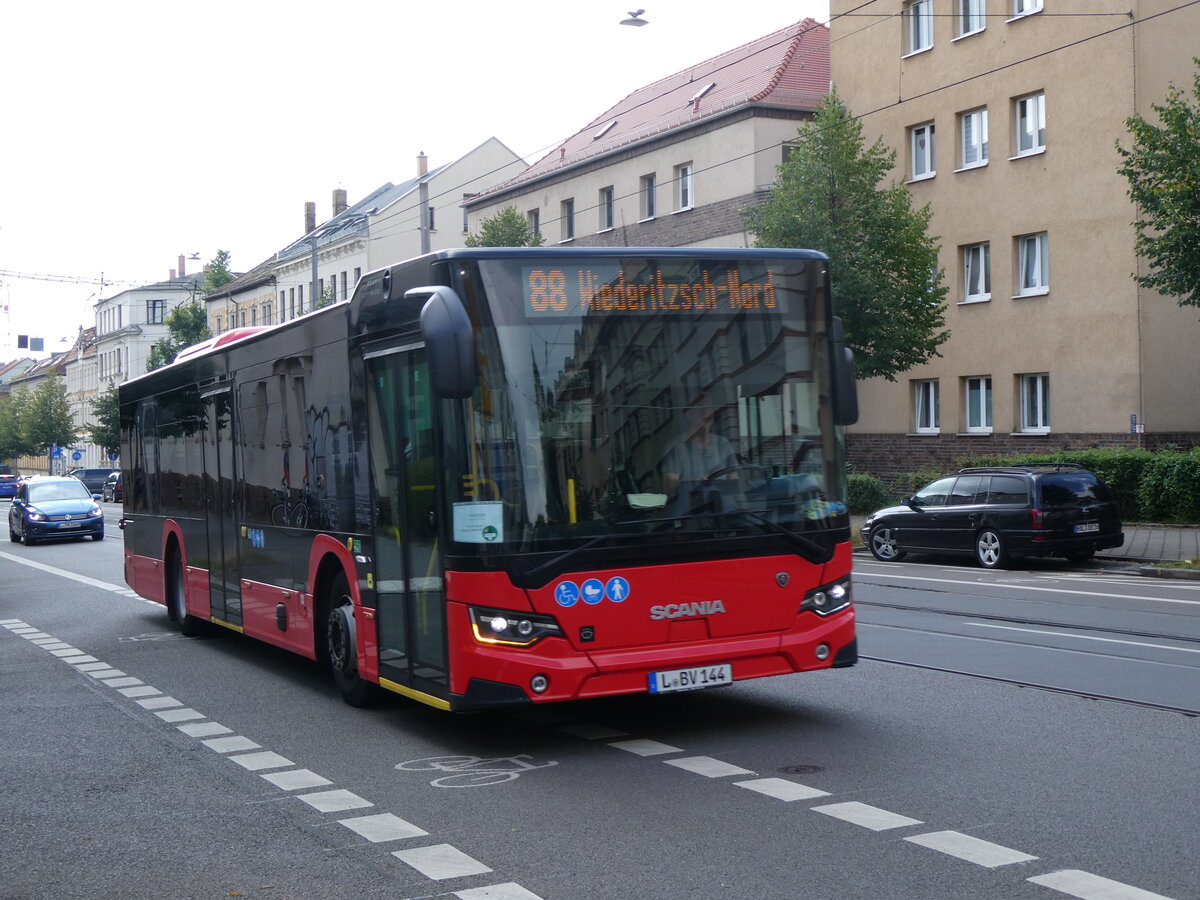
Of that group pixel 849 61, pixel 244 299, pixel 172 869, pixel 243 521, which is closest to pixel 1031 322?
pixel 849 61

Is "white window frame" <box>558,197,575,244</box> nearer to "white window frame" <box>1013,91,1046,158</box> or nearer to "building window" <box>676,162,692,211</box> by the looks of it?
"building window" <box>676,162,692,211</box>

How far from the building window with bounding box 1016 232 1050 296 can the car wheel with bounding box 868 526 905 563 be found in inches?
464

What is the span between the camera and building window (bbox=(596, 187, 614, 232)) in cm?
4881

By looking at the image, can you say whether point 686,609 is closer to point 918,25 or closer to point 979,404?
point 979,404

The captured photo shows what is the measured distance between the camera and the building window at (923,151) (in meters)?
37.3

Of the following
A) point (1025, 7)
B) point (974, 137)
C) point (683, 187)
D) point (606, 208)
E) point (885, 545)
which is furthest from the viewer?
point (606, 208)

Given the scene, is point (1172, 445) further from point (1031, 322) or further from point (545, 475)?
point (545, 475)

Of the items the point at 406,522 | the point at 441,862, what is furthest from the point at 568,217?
the point at 441,862

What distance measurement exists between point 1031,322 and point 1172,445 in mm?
6633

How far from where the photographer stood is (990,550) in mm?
21906

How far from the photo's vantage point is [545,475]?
7785 mm

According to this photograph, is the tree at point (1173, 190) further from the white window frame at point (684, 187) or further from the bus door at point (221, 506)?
the white window frame at point (684, 187)

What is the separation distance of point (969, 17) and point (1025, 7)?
186 centimetres

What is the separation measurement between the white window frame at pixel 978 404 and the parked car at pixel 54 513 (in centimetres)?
2141
